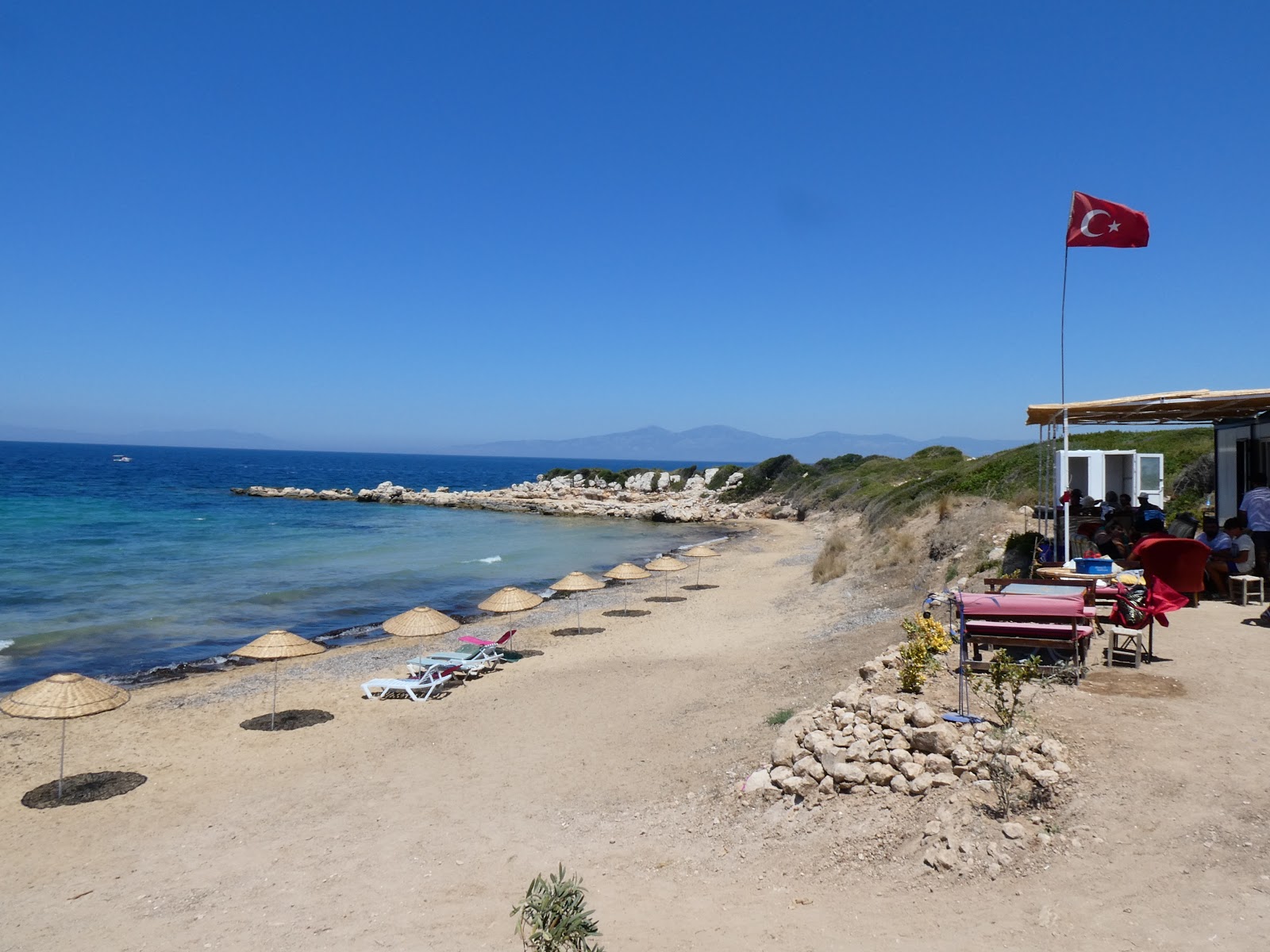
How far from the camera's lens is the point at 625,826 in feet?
25.6

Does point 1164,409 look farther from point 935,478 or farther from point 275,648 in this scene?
point 935,478

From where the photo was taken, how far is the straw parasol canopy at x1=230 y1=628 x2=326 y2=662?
1370 cm

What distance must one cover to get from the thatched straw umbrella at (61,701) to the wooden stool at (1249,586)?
52.7ft

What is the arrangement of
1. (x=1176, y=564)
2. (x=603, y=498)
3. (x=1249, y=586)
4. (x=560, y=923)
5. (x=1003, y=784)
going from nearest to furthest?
(x=560, y=923) < (x=1003, y=784) < (x=1176, y=564) < (x=1249, y=586) < (x=603, y=498)

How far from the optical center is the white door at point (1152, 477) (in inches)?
790

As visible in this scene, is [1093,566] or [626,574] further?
[626,574]

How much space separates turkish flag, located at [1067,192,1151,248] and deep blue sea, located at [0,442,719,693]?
1815 cm

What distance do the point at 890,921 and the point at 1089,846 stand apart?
5.21 feet

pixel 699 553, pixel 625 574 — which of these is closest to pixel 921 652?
pixel 625 574

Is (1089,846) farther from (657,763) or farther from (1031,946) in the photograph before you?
(657,763)

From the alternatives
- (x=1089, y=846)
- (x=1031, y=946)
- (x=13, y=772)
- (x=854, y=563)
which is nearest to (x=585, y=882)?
(x=1031, y=946)

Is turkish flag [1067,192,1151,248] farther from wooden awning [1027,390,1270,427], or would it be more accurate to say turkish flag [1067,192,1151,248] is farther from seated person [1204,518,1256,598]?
seated person [1204,518,1256,598]

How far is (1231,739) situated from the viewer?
22.8 feet

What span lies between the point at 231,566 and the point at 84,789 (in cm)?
2309
